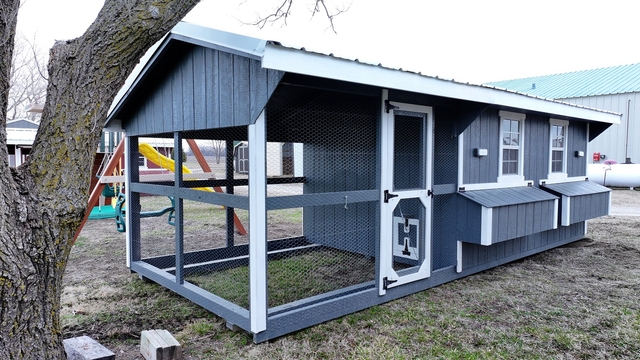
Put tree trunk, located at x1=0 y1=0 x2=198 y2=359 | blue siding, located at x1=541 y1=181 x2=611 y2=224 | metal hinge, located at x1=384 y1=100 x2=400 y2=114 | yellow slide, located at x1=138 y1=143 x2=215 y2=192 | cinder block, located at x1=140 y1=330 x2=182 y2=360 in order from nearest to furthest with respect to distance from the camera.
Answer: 1. tree trunk, located at x1=0 y1=0 x2=198 y2=359
2. cinder block, located at x1=140 y1=330 x2=182 y2=360
3. metal hinge, located at x1=384 y1=100 x2=400 y2=114
4. blue siding, located at x1=541 y1=181 x2=611 y2=224
5. yellow slide, located at x1=138 y1=143 x2=215 y2=192

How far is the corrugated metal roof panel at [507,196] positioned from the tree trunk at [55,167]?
3.09 m

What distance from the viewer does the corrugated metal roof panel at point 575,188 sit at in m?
5.04

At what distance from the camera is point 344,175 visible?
17.4ft

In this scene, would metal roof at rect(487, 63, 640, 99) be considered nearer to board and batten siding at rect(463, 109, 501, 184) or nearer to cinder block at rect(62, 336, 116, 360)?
board and batten siding at rect(463, 109, 501, 184)

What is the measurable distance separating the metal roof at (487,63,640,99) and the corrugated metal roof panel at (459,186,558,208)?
13419 mm

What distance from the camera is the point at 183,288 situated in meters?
3.46

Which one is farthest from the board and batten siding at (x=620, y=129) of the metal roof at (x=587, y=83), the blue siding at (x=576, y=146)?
the blue siding at (x=576, y=146)

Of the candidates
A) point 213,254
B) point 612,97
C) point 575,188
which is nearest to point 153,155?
point 213,254

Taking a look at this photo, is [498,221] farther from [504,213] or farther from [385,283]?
[385,283]

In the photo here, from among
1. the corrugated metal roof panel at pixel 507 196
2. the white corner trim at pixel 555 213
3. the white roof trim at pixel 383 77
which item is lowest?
the white corner trim at pixel 555 213

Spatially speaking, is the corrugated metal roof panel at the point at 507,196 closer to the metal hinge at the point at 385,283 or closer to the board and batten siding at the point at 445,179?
the board and batten siding at the point at 445,179

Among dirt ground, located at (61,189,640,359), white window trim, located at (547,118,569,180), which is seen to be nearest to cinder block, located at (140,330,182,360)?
dirt ground, located at (61,189,640,359)

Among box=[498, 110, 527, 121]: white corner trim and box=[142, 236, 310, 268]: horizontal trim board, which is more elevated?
box=[498, 110, 527, 121]: white corner trim

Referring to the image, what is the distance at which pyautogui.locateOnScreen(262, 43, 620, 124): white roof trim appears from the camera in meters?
2.31
